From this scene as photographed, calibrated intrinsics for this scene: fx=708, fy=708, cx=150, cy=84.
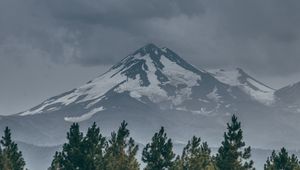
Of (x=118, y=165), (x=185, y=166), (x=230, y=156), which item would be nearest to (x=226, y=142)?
(x=230, y=156)

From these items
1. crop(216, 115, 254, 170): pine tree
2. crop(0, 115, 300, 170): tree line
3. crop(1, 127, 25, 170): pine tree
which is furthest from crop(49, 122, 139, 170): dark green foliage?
crop(216, 115, 254, 170): pine tree

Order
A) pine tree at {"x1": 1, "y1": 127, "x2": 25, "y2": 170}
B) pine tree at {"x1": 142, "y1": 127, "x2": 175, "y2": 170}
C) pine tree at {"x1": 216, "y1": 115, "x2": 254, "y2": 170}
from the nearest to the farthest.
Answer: pine tree at {"x1": 216, "y1": 115, "x2": 254, "y2": 170} < pine tree at {"x1": 142, "y1": 127, "x2": 175, "y2": 170} < pine tree at {"x1": 1, "y1": 127, "x2": 25, "y2": 170}

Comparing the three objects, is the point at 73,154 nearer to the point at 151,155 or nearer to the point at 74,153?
the point at 74,153

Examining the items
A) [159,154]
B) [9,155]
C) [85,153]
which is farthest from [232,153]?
[9,155]

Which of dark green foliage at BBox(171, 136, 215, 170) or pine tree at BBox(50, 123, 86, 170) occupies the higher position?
dark green foliage at BBox(171, 136, 215, 170)

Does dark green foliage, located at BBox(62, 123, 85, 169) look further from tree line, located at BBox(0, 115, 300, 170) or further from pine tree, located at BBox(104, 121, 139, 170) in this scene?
pine tree, located at BBox(104, 121, 139, 170)

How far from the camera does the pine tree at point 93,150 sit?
7384cm

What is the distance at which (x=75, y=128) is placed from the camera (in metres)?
75.5

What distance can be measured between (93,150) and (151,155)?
23.3 ft

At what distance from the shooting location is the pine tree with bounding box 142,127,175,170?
7775cm

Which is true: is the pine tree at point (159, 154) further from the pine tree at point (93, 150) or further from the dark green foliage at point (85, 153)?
the pine tree at point (93, 150)

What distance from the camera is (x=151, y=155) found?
7825 cm

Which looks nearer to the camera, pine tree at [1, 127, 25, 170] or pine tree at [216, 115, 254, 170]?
pine tree at [216, 115, 254, 170]

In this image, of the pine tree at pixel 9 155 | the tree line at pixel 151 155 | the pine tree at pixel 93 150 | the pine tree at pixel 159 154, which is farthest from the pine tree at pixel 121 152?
the pine tree at pixel 9 155
